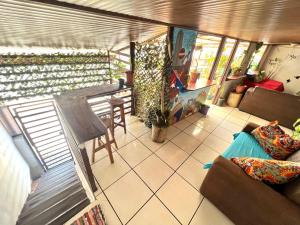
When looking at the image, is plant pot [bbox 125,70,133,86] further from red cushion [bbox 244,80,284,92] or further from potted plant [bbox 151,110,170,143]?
red cushion [bbox 244,80,284,92]

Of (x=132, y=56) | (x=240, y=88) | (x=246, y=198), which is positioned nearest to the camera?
(x=246, y=198)

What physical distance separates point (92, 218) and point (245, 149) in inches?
89.4

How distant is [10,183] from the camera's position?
1713mm

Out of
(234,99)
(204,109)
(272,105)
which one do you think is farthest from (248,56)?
(204,109)

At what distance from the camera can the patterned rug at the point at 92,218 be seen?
1298mm

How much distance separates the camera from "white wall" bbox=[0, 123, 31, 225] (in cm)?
144

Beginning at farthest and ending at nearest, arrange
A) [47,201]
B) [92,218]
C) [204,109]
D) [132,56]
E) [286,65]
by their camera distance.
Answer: [286,65], [204,109], [132,56], [47,201], [92,218]

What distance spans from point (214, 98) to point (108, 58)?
3695 mm

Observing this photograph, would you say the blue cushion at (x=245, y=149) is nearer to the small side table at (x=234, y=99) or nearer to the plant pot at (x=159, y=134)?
the plant pot at (x=159, y=134)

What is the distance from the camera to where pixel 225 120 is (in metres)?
3.52

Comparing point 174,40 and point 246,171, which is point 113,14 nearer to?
point 174,40

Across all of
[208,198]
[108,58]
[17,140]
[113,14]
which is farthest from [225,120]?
[17,140]

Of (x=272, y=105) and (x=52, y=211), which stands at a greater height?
(x=272, y=105)

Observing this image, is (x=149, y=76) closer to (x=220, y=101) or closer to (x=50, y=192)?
(x=50, y=192)
